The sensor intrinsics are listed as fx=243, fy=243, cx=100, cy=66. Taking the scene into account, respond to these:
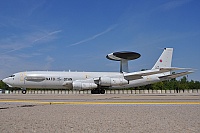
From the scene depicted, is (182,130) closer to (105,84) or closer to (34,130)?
(34,130)

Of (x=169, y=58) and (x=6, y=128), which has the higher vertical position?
(x=169, y=58)

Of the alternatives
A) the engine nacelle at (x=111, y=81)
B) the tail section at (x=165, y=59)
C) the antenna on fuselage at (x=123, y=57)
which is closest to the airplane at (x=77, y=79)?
the engine nacelle at (x=111, y=81)

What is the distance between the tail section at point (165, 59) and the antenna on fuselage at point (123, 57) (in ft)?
25.4

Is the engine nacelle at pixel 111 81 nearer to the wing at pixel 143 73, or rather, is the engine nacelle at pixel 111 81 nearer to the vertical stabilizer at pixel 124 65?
the wing at pixel 143 73

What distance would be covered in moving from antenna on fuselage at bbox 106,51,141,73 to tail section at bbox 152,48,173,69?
25.4 ft

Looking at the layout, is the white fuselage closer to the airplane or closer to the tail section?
the airplane

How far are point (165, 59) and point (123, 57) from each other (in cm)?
1056

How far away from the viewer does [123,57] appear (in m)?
52.6

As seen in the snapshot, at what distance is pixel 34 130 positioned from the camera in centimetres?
472

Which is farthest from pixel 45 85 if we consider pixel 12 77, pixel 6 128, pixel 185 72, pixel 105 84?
pixel 6 128

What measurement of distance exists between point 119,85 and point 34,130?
3354 centimetres

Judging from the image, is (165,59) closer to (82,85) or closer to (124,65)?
(124,65)

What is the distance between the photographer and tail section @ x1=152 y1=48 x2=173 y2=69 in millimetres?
44125

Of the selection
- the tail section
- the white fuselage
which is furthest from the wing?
the tail section
